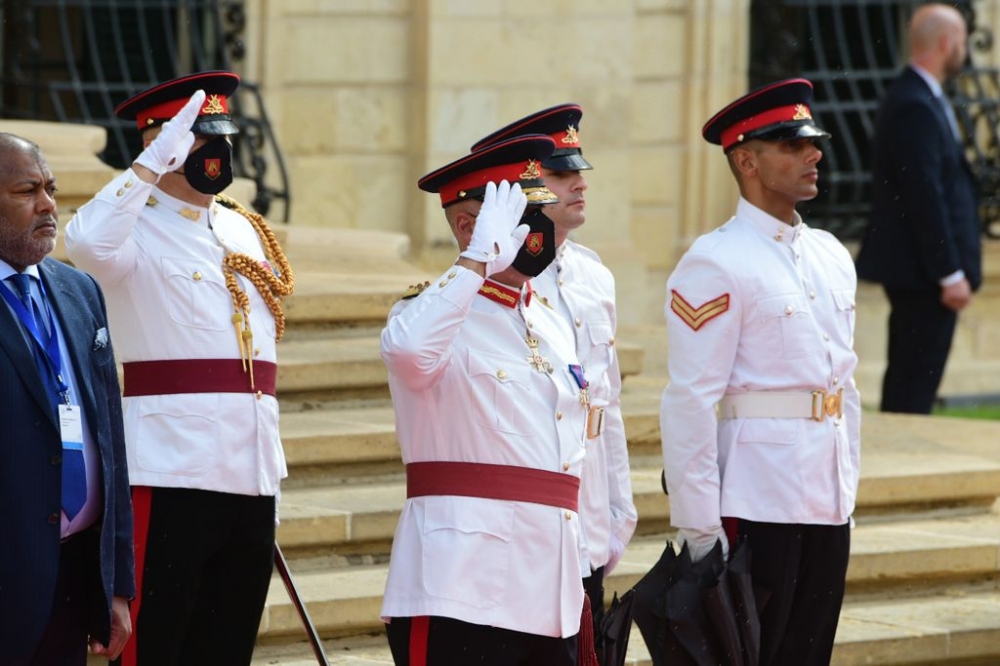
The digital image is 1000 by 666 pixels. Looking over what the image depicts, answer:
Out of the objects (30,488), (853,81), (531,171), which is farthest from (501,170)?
(853,81)

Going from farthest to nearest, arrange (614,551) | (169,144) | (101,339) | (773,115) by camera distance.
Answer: (614,551), (773,115), (169,144), (101,339)

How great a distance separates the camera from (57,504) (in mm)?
3947

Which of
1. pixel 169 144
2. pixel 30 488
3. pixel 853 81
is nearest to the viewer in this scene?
pixel 30 488

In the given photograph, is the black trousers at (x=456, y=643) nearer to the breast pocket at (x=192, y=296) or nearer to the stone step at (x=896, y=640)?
the breast pocket at (x=192, y=296)

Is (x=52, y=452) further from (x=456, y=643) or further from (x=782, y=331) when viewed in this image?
(x=782, y=331)

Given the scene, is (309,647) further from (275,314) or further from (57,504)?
(57,504)

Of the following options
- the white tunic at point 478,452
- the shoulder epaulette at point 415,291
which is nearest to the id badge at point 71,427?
the white tunic at point 478,452

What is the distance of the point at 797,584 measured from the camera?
199 inches

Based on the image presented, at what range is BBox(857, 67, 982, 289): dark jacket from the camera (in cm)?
819

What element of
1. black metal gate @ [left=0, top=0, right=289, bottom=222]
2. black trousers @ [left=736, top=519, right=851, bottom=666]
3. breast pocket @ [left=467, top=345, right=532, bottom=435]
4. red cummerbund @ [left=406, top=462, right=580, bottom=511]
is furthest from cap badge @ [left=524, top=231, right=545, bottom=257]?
black metal gate @ [left=0, top=0, right=289, bottom=222]

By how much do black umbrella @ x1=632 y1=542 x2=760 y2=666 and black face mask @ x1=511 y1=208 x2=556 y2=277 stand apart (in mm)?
1011

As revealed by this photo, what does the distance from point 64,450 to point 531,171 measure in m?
1.12

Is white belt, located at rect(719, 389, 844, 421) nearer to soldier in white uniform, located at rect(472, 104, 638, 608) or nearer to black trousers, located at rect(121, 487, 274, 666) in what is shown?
soldier in white uniform, located at rect(472, 104, 638, 608)

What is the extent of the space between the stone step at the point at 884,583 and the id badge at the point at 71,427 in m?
1.72
